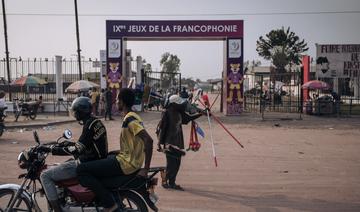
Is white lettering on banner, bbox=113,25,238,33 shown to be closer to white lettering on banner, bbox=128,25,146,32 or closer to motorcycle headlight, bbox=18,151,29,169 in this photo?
white lettering on banner, bbox=128,25,146,32

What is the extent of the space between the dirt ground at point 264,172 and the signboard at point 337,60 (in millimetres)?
13466

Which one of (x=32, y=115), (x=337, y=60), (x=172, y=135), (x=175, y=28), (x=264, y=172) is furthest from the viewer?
(x=337, y=60)

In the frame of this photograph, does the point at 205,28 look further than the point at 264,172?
Yes

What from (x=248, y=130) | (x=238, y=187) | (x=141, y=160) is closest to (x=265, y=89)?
(x=248, y=130)

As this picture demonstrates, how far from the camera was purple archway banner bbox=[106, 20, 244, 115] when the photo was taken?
1046 inches

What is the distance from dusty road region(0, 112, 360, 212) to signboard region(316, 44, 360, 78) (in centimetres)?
1350

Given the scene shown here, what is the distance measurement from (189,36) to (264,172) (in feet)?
58.5

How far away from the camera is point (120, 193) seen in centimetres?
522

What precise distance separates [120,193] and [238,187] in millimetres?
3707

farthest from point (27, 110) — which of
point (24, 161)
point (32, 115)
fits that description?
point (24, 161)

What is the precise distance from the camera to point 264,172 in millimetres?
9875

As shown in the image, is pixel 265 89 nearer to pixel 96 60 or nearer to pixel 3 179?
pixel 96 60

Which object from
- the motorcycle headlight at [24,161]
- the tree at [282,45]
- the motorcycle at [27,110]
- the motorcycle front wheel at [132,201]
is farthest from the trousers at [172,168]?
the tree at [282,45]

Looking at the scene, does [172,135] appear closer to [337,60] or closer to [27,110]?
[27,110]
